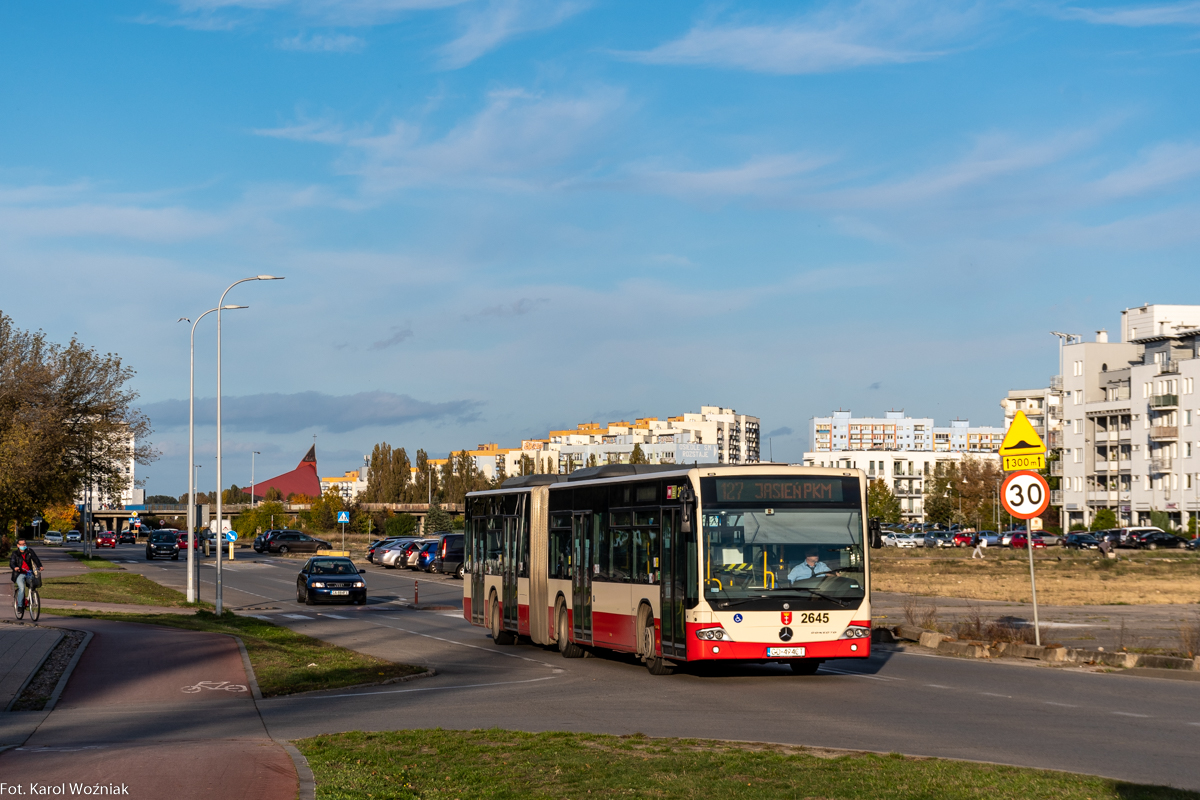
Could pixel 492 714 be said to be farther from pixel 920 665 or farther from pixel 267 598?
pixel 267 598

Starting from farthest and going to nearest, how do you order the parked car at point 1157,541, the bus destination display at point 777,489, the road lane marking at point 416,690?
the parked car at point 1157,541 < the bus destination display at point 777,489 < the road lane marking at point 416,690

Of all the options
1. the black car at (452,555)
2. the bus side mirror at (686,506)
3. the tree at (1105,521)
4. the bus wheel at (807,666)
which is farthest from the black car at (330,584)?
the tree at (1105,521)

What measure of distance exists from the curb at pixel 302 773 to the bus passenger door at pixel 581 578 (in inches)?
387

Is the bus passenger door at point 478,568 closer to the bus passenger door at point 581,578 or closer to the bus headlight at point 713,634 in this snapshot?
the bus passenger door at point 581,578

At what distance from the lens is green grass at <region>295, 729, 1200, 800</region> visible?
30.1ft

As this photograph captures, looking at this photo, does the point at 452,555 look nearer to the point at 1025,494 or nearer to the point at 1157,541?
the point at 1025,494

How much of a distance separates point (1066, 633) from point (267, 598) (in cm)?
2663

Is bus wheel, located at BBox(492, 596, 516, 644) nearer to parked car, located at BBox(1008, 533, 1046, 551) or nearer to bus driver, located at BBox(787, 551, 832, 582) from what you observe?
bus driver, located at BBox(787, 551, 832, 582)

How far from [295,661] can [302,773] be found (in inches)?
454

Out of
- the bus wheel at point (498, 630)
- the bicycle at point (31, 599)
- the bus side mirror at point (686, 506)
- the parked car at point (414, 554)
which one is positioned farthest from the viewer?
the parked car at point (414, 554)

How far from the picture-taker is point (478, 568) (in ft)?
89.6

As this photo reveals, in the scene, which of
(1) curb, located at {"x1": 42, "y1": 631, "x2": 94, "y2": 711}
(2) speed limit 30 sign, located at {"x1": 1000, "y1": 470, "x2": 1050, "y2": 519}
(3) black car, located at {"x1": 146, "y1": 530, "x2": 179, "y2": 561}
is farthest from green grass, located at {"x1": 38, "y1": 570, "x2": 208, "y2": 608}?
(3) black car, located at {"x1": 146, "y1": 530, "x2": 179, "y2": 561}

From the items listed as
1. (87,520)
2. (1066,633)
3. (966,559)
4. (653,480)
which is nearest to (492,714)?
(653,480)

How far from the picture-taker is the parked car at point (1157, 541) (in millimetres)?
86625
